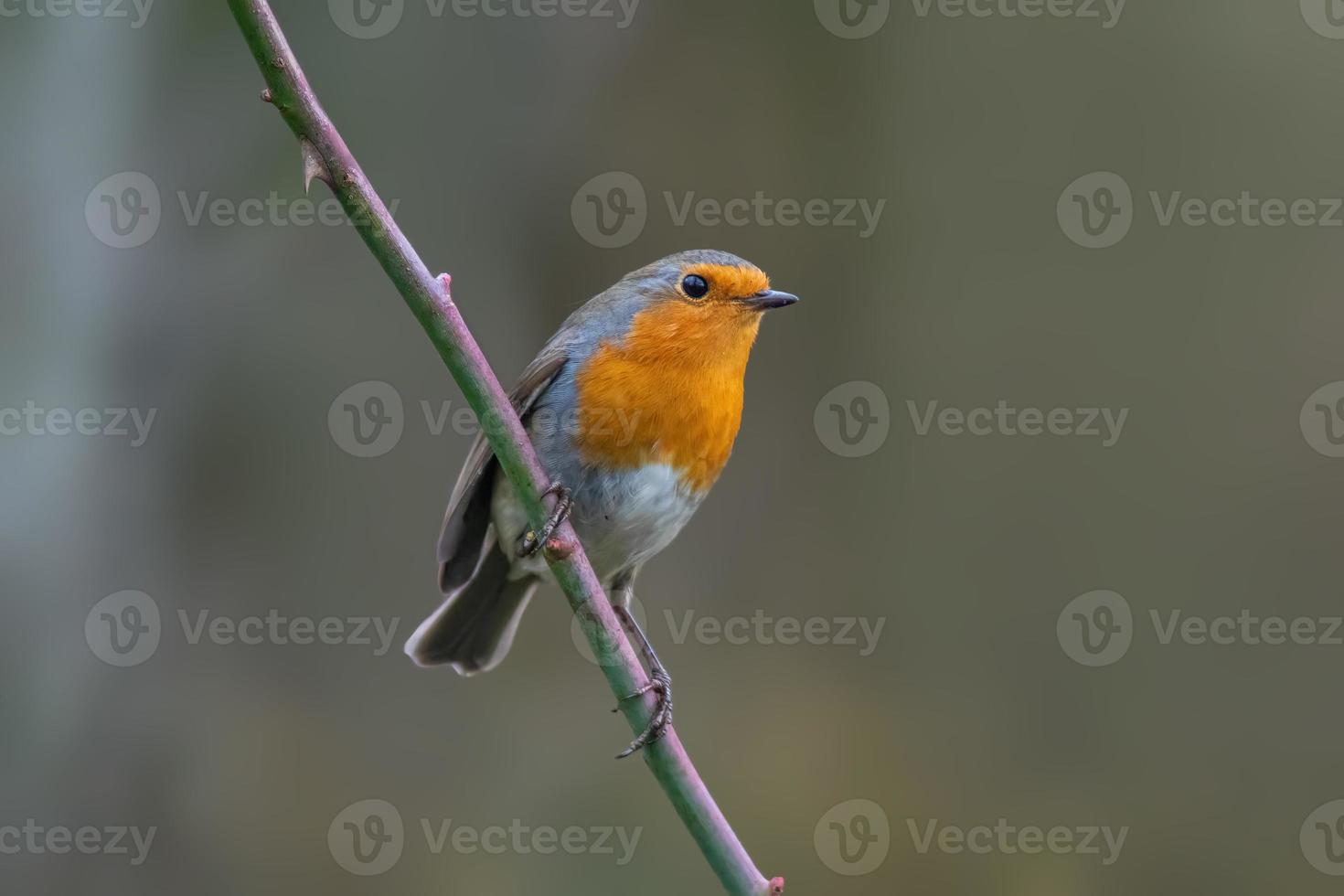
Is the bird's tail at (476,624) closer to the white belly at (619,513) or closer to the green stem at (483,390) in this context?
the white belly at (619,513)

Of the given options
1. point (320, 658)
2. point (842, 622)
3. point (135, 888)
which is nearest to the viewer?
point (135, 888)

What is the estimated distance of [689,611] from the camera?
244 inches

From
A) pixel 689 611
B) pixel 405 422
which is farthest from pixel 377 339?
pixel 689 611

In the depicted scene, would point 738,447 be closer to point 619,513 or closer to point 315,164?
point 619,513

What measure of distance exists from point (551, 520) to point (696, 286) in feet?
4.33

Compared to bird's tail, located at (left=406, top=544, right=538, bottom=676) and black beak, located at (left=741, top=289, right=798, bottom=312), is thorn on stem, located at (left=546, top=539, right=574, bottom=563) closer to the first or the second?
black beak, located at (left=741, top=289, right=798, bottom=312)

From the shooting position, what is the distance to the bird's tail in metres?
4.55

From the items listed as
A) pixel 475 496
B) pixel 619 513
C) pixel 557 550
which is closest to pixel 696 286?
pixel 619 513

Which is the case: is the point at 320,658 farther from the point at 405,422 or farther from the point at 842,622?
the point at 842,622

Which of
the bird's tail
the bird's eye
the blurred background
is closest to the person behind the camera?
the bird's eye

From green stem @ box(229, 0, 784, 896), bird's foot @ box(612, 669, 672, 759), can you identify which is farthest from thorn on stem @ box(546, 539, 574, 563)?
bird's foot @ box(612, 669, 672, 759)

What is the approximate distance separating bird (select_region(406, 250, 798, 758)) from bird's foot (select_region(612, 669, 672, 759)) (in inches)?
0.7

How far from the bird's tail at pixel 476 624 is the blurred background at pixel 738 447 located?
50.9 inches

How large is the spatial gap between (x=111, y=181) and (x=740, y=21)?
310 centimetres
